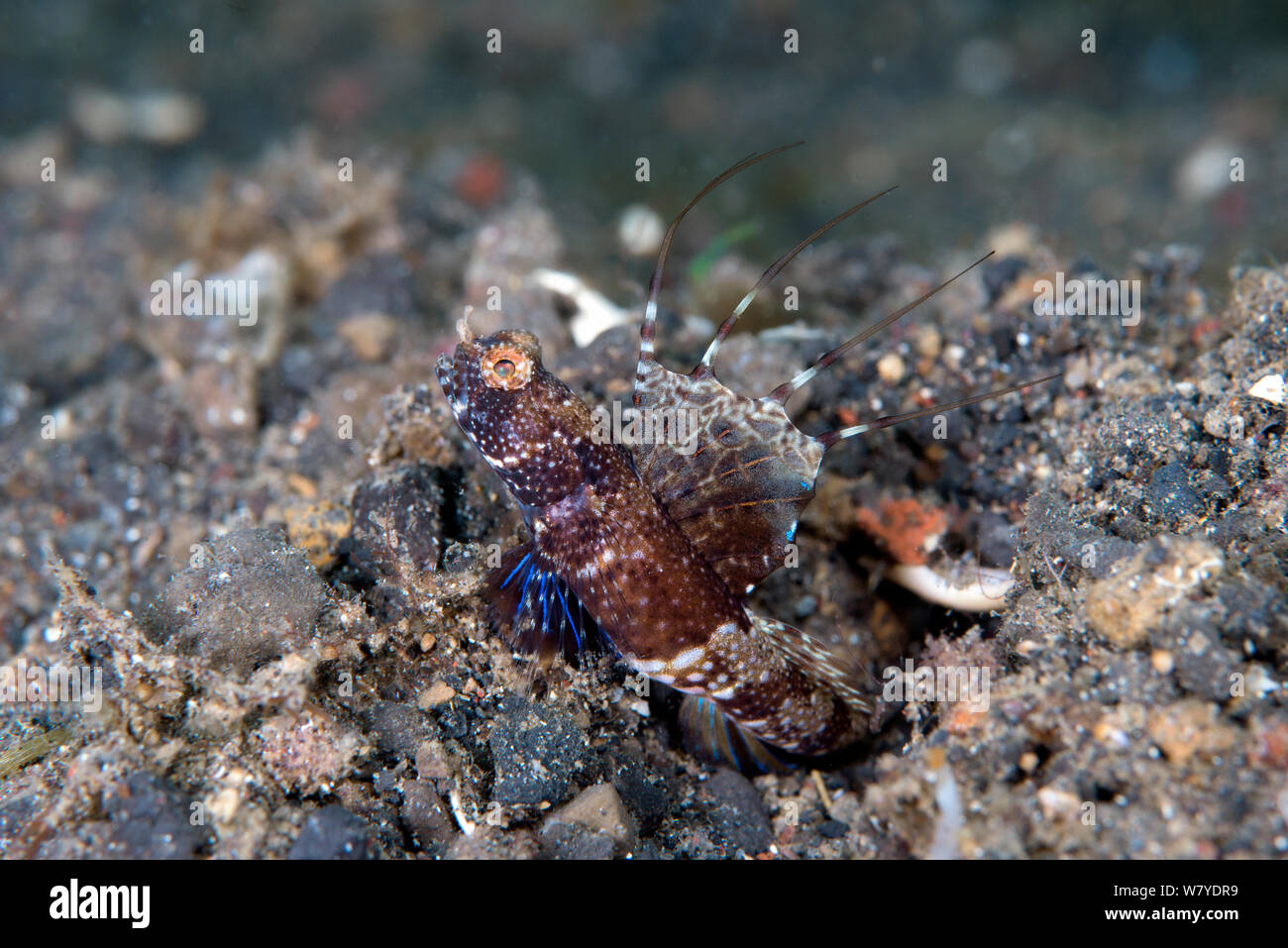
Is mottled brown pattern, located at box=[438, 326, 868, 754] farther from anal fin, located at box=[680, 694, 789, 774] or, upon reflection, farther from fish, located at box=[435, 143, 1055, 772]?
anal fin, located at box=[680, 694, 789, 774]

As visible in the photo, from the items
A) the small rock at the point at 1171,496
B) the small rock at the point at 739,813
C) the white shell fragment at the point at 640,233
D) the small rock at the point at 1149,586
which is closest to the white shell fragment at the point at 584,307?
the white shell fragment at the point at 640,233

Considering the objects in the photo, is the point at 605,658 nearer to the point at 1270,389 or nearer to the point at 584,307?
the point at 584,307

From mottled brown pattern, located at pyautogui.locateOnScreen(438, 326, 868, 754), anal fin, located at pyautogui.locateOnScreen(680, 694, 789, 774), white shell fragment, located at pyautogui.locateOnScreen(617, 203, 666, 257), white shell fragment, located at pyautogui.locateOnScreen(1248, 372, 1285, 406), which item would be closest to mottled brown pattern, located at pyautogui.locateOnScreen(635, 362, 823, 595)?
mottled brown pattern, located at pyautogui.locateOnScreen(438, 326, 868, 754)

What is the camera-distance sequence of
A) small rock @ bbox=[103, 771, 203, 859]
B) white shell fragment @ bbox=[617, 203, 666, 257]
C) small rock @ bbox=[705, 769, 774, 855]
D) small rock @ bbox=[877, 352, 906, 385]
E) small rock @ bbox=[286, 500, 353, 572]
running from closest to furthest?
small rock @ bbox=[103, 771, 203, 859] → small rock @ bbox=[705, 769, 774, 855] → small rock @ bbox=[286, 500, 353, 572] → small rock @ bbox=[877, 352, 906, 385] → white shell fragment @ bbox=[617, 203, 666, 257]

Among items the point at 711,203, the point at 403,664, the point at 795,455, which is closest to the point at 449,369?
the point at 403,664

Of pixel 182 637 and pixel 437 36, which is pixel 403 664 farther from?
pixel 437 36

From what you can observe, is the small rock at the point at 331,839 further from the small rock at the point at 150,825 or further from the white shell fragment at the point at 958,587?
the white shell fragment at the point at 958,587
